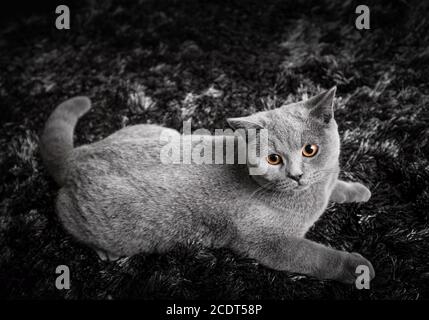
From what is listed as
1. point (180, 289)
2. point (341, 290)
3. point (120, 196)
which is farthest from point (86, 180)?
point (341, 290)

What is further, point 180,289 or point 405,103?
point 405,103

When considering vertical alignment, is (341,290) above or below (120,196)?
below

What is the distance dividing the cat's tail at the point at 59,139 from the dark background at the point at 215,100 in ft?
0.38

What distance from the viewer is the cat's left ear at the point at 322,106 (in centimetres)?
117

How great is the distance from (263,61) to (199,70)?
0.33m

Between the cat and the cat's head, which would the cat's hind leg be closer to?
the cat

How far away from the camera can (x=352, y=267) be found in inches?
48.6

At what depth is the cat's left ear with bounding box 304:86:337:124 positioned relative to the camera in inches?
46.0

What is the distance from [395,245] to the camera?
131cm

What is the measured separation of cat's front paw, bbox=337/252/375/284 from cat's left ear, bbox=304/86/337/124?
0.43 meters

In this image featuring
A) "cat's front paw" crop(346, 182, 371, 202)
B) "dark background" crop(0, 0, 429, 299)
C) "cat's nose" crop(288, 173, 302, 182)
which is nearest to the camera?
"cat's nose" crop(288, 173, 302, 182)

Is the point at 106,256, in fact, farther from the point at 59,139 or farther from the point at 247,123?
the point at 247,123

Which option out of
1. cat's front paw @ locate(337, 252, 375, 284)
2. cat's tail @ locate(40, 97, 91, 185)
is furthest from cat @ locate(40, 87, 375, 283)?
cat's tail @ locate(40, 97, 91, 185)

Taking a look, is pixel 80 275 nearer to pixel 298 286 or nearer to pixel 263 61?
pixel 298 286
